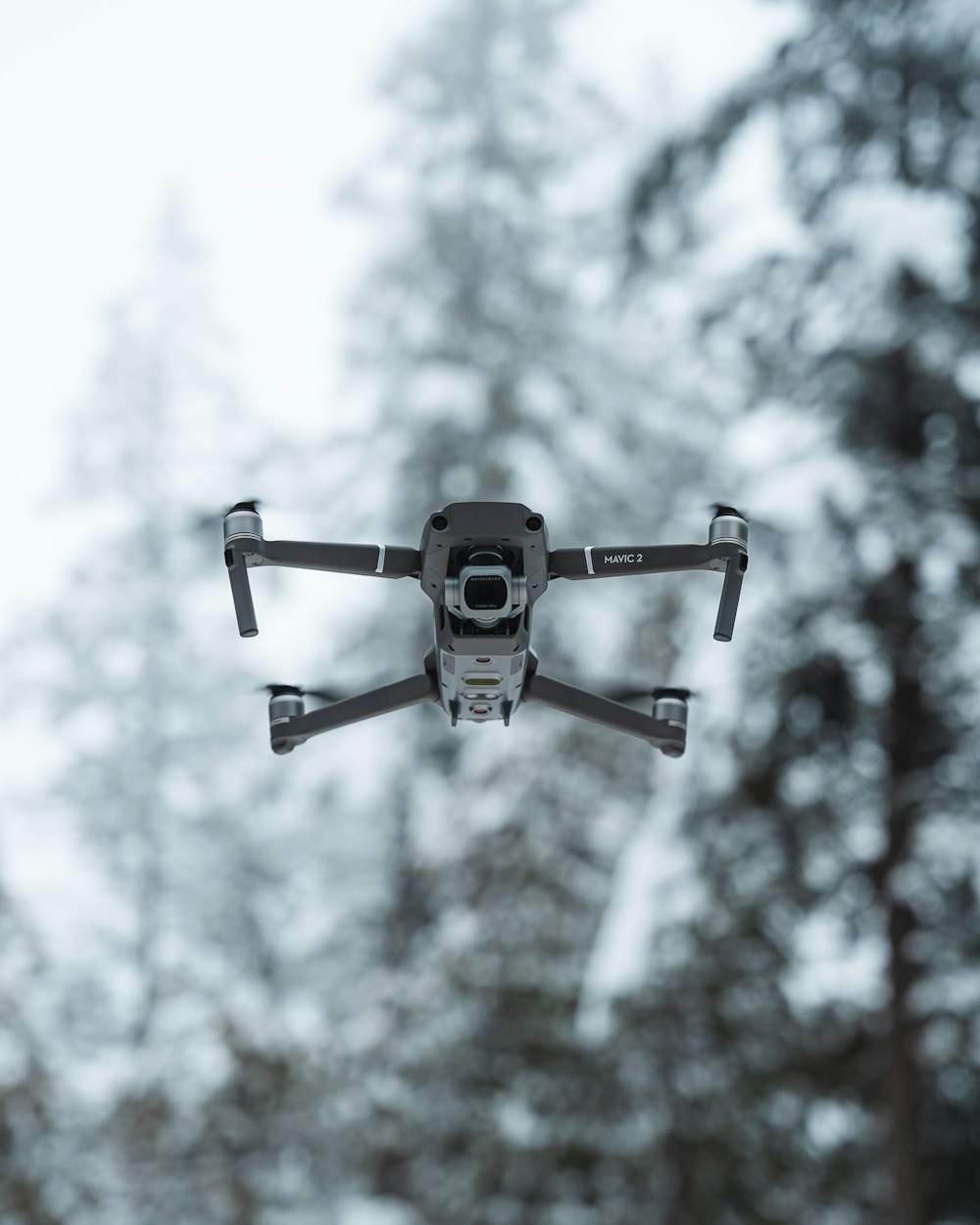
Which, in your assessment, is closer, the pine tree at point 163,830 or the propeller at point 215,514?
the propeller at point 215,514

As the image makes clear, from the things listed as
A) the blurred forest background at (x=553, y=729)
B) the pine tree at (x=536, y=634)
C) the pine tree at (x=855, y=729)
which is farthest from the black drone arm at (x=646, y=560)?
the pine tree at (x=536, y=634)

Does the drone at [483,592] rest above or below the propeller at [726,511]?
below

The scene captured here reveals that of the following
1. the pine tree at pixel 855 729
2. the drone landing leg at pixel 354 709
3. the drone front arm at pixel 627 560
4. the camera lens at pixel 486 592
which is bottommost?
the drone landing leg at pixel 354 709

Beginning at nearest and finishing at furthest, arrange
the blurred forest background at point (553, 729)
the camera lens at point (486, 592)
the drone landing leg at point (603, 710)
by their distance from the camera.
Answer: the camera lens at point (486, 592) < the drone landing leg at point (603, 710) < the blurred forest background at point (553, 729)

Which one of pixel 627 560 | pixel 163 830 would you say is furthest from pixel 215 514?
pixel 163 830

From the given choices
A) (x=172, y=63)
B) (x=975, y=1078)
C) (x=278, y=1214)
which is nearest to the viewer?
(x=975, y=1078)

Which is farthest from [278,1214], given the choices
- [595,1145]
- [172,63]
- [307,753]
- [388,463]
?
[172,63]

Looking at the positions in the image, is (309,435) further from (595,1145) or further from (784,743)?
(595,1145)

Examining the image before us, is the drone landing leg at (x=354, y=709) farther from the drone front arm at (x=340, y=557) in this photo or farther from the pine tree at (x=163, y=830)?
the pine tree at (x=163, y=830)
